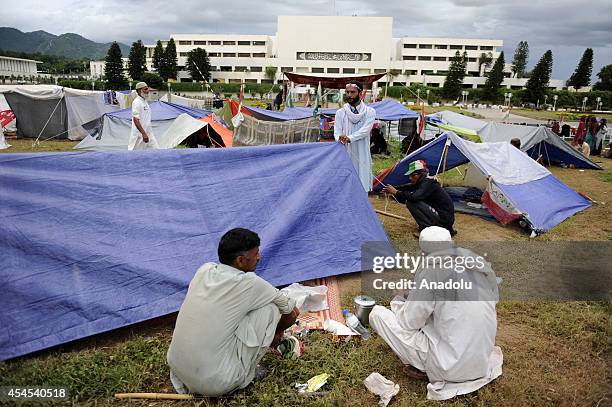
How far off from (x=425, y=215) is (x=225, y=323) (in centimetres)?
354

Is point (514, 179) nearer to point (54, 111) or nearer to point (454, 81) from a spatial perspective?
point (54, 111)

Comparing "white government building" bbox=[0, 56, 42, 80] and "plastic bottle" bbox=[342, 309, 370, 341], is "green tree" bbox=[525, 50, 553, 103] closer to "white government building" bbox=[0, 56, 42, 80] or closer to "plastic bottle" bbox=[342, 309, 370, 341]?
"plastic bottle" bbox=[342, 309, 370, 341]

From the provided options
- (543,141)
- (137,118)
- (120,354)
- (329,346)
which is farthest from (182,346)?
(543,141)

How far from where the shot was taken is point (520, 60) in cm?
7125

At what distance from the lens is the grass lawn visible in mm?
2451

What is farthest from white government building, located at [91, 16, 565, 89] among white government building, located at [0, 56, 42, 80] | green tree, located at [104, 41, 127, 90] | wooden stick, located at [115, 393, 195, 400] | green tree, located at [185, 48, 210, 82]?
wooden stick, located at [115, 393, 195, 400]

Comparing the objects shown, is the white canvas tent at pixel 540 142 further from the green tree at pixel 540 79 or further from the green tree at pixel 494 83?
the green tree at pixel 494 83

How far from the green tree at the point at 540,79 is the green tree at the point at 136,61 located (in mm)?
49522

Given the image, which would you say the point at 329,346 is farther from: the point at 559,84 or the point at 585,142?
the point at 559,84

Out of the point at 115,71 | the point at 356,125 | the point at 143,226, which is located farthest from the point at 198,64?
the point at 143,226

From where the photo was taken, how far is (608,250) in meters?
5.11

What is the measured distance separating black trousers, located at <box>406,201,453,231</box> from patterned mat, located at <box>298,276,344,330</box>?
184 cm

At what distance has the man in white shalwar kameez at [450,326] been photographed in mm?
2295

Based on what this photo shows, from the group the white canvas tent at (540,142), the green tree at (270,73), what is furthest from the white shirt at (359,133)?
the green tree at (270,73)
